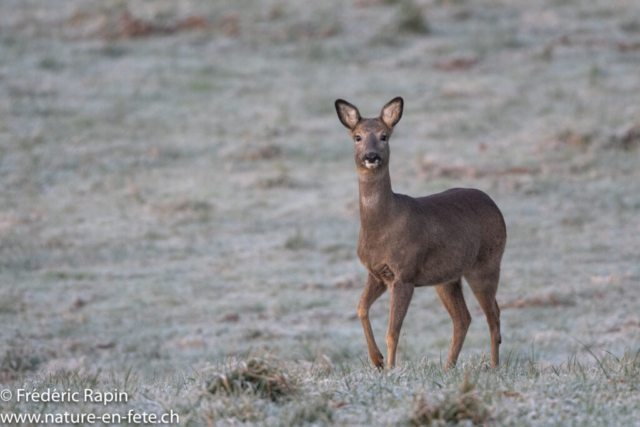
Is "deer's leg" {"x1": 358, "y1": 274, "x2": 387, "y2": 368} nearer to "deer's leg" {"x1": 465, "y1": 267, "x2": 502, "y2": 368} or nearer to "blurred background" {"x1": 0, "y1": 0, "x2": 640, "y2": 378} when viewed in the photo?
"blurred background" {"x1": 0, "y1": 0, "x2": 640, "y2": 378}

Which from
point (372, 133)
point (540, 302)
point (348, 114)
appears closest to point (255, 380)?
point (372, 133)

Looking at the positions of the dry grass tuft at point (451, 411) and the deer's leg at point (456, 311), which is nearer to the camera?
the dry grass tuft at point (451, 411)

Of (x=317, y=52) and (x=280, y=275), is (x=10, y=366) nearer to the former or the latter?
(x=280, y=275)

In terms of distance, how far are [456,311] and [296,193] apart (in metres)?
8.54

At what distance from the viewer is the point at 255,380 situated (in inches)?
182

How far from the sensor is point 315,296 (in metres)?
10.4

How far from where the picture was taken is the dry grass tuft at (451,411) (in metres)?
4.12

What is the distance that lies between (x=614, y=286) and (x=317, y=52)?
13.7 m

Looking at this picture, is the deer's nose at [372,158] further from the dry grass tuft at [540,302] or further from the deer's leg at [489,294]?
the dry grass tuft at [540,302]

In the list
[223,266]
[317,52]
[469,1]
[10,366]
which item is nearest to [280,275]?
[223,266]

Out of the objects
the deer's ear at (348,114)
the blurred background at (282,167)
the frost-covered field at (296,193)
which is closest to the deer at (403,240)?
the deer's ear at (348,114)

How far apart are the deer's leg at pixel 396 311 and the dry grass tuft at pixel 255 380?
0.88 metres

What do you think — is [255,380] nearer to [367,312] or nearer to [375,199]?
[367,312]

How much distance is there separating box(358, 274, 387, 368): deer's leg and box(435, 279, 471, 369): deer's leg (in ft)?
2.14
